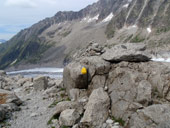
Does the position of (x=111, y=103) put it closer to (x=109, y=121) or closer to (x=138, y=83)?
(x=109, y=121)

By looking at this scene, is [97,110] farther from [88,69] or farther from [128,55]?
[128,55]

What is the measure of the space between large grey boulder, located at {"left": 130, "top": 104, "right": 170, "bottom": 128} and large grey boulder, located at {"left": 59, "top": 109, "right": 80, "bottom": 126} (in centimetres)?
567

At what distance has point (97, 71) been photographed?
2111 centimetres

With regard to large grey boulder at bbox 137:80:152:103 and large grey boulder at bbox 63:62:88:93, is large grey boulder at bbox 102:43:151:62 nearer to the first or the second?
large grey boulder at bbox 137:80:152:103

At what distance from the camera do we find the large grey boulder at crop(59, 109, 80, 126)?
1675 cm

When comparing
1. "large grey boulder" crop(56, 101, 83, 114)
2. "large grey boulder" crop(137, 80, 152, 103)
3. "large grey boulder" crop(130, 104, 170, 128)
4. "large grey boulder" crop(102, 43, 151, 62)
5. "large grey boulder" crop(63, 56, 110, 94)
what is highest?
"large grey boulder" crop(102, 43, 151, 62)

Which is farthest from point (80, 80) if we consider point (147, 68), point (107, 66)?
point (147, 68)

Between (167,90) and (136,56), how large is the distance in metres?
4.97

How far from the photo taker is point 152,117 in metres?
13.6

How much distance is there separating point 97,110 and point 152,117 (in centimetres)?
542

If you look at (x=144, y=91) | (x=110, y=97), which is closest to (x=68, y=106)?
(x=110, y=97)

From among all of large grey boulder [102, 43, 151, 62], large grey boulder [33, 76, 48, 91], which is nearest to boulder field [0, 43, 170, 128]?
large grey boulder [102, 43, 151, 62]

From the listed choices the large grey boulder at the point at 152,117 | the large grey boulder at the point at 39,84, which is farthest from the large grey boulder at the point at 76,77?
the large grey boulder at the point at 39,84

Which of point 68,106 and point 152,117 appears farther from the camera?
point 68,106
